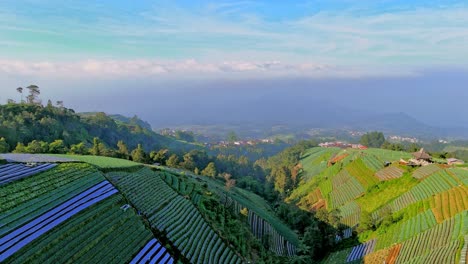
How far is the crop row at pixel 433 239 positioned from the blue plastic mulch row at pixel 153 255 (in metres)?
16.7

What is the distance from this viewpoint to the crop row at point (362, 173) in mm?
52562

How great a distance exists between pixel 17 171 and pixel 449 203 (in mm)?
35616

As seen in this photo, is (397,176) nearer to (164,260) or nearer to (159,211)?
(159,211)

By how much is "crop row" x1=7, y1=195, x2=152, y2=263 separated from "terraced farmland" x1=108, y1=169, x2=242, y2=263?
2.28 metres

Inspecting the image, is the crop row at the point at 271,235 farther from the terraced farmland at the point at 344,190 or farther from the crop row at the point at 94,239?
the terraced farmland at the point at 344,190

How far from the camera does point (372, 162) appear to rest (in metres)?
60.2

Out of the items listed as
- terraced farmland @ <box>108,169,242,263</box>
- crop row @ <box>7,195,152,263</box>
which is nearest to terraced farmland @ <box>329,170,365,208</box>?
terraced farmland @ <box>108,169,242,263</box>

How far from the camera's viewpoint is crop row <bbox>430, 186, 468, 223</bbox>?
3181cm

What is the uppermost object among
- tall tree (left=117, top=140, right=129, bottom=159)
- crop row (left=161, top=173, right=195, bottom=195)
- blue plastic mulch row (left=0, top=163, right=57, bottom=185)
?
blue plastic mulch row (left=0, top=163, right=57, bottom=185)

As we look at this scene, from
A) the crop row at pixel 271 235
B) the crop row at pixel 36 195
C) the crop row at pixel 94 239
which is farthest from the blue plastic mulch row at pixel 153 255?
the crop row at pixel 271 235

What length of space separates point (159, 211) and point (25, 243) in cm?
1164

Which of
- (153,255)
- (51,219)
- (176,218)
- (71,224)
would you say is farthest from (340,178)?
(51,219)

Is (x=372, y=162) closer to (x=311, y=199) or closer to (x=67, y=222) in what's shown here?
(x=311, y=199)

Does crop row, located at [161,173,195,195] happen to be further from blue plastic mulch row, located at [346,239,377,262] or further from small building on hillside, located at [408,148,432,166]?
small building on hillside, located at [408,148,432,166]
